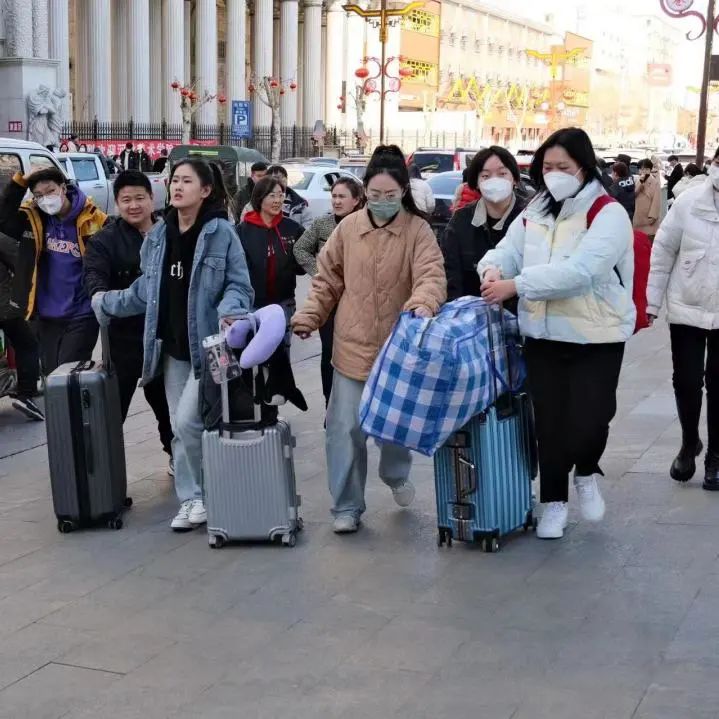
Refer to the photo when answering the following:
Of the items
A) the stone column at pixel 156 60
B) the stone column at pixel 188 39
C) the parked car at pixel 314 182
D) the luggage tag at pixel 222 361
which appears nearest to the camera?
the luggage tag at pixel 222 361

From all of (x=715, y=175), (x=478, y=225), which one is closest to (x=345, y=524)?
(x=478, y=225)

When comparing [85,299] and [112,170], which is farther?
[112,170]

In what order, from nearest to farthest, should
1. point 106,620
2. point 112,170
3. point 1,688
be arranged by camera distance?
1. point 1,688
2. point 106,620
3. point 112,170

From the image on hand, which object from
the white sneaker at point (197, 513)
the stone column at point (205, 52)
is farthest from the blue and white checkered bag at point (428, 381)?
the stone column at point (205, 52)

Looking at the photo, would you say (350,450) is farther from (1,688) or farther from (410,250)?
(1,688)

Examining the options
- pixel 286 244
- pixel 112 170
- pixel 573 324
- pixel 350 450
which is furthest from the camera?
pixel 112 170

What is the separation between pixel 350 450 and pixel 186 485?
83cm

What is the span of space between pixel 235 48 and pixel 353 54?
17.8m

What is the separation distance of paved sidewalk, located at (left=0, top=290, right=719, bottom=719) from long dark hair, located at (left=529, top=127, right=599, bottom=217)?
1.44 metres

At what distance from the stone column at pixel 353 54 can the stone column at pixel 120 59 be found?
2216cm

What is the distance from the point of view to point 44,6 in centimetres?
4653

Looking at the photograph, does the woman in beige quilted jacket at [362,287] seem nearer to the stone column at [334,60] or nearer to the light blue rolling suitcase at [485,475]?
the light blue rolling suitcase at [485,475]

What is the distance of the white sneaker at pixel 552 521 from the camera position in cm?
605

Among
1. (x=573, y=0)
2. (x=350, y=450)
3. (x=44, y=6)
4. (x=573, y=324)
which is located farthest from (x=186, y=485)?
(x=573, y=0)
